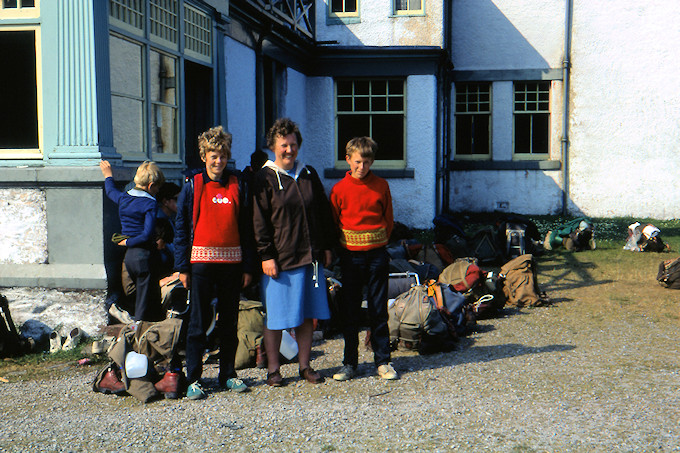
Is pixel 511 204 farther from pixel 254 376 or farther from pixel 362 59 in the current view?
pixel 254 376

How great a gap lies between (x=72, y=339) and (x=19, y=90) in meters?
2.36

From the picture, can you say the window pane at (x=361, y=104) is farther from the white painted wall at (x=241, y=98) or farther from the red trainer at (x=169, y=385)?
the red trainer at (x=169, y=385)

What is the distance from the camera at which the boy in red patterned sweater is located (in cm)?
503

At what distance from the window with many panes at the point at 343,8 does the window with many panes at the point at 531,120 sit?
4.78 m

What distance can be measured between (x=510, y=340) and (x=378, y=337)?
1.77 m

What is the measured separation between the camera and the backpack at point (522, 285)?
8.37 meters

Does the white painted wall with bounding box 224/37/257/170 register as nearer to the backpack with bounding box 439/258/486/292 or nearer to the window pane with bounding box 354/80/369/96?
the backpack with bounding box 439/258/486/292

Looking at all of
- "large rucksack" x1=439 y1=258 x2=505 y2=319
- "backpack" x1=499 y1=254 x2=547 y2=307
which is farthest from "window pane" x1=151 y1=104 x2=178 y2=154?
"backpack" x1=499 y1=254 x2=547 y2=307

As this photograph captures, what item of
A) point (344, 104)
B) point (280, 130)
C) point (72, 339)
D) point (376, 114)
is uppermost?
point (344, 104)

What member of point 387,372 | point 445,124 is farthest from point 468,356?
point 445,124

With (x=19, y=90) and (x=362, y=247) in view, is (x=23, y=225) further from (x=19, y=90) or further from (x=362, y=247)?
(x=362, y=247)

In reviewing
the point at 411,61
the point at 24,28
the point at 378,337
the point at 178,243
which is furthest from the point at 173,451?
the point at 411,61

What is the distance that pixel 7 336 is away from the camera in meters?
6.19

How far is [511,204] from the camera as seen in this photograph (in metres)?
17.8
